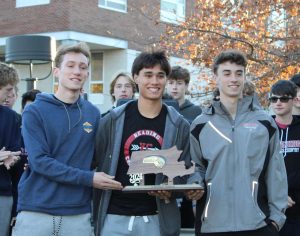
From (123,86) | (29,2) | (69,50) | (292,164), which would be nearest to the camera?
(69,50)

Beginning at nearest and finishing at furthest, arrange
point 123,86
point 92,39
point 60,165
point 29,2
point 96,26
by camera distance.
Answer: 1. point 60,165
2. point 123,86
3. point 92,39
4. point 96,26
5. point 29,2

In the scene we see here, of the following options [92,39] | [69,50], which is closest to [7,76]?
[69,50]

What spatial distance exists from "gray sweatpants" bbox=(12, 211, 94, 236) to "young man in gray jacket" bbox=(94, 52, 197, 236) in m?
0.25

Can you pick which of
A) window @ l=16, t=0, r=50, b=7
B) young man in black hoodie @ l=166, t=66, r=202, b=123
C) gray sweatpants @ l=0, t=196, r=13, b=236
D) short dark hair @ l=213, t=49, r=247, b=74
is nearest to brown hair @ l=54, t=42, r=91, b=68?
Answer: short dark hair @ l=213, t=49, r=247, b=74

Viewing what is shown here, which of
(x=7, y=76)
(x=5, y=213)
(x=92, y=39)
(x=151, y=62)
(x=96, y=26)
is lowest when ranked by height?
(x=5, y=213)

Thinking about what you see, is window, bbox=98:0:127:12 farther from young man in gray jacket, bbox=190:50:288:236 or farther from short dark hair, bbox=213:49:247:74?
young man in gray jacket, bbox=190:50:288:236

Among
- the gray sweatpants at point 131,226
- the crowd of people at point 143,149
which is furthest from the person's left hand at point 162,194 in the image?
the gray sweatpants at point 131,226

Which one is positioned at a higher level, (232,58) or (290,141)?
(232,58)

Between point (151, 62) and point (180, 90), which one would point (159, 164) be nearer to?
point (151, 62)

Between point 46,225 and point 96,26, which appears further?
point 96,26

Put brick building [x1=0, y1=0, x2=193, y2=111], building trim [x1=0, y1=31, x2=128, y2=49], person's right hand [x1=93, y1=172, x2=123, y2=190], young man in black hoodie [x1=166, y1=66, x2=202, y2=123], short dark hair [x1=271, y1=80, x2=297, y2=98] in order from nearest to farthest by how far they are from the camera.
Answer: person's right hand [x1=93, y1=172, x2=123, y2=190] < short dark hair [x1=271, y1=80, x2=297, y2=98] < young man in black hoodie [x1=166, y1=66, x2=202, y2=123] < building trim [x1=0, y1=31, x2=128, y2=49] < brick building [x1=0, y1=0, x2=193, y2=111]

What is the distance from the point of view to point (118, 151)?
463 centimetres

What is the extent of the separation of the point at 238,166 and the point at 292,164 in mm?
1251

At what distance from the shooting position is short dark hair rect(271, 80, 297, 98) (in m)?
5.77
